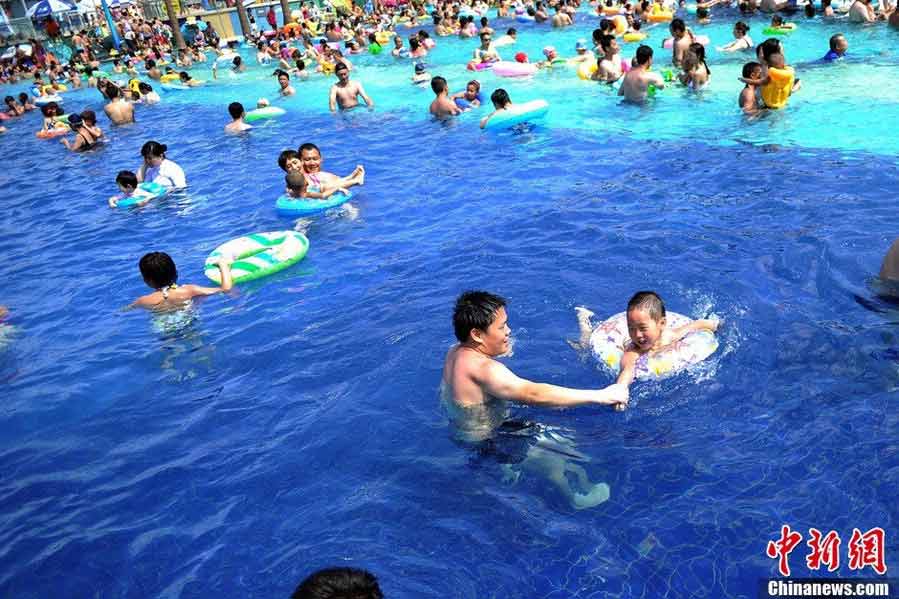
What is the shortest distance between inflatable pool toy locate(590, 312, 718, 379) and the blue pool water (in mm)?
123

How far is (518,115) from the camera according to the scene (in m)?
11.1

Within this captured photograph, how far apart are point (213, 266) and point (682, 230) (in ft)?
14.8

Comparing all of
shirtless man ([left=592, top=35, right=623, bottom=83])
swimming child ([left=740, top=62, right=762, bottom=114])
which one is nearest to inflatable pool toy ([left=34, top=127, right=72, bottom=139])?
shirtless man ([left=592, top=35, right=623, bottom=83])

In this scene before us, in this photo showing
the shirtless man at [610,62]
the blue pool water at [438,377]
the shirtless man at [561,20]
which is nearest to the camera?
the blue pool water at [438,377]

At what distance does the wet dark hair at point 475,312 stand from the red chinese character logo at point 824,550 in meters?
1.76

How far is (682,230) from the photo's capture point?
6977 mm

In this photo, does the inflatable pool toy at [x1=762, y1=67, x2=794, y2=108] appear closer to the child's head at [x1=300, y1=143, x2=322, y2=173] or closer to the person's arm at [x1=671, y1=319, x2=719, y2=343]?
the child's head at [x1=300, y1=143, x2=322, y2=173]

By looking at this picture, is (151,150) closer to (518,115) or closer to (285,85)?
(518,115)

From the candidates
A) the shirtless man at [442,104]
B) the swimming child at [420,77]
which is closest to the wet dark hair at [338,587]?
the shirtless man at [442,104]

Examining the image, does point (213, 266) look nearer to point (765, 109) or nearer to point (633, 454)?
point (633, 454)

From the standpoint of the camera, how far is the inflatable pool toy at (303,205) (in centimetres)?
888

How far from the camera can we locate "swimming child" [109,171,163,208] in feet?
34.1

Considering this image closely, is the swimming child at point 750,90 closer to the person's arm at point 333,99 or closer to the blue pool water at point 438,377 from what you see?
the blue pool water at point 438,377

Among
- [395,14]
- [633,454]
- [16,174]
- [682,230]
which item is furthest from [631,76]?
[395,14]
